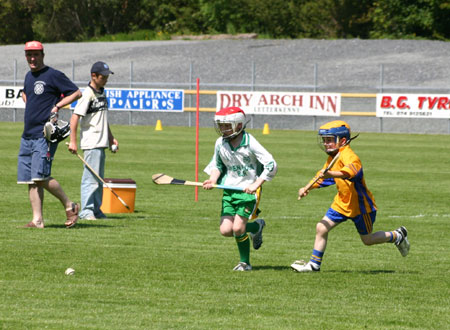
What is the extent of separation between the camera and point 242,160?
945cm

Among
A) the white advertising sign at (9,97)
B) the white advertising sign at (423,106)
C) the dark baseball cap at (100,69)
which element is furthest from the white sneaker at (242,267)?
the white advertising sign at (9,97)

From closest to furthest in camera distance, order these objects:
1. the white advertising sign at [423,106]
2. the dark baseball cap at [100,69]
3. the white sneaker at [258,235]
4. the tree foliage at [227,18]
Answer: the white sneaker at [258,235], the dark baseball cap at [100,69], the white advertising sign at [423,106], the tree foliage at [227,18]

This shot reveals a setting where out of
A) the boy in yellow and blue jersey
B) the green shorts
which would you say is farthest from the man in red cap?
the boy in yellow and blue jersey

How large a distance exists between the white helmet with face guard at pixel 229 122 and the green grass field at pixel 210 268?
4.27 feet

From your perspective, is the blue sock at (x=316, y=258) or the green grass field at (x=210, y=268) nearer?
the green grass field at (x=210, y=268)

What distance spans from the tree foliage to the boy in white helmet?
45872 millimetres

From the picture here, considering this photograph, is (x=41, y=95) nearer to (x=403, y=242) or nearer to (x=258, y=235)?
(x=258, y=235)

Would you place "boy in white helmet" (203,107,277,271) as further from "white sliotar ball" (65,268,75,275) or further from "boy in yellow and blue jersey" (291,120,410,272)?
"white sliotar ball" (65,268,75,275)

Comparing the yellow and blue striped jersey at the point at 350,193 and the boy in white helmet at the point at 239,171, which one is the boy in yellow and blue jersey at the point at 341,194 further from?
the boy in white helmet at the point at 239,171

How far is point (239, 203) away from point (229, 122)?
793 millimetres

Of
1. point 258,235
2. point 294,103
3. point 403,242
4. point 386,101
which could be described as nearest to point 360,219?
point 403,242

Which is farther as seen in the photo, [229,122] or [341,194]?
[341,194]

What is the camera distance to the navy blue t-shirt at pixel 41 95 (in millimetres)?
11750

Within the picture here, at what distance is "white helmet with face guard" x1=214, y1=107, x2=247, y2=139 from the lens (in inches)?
362
